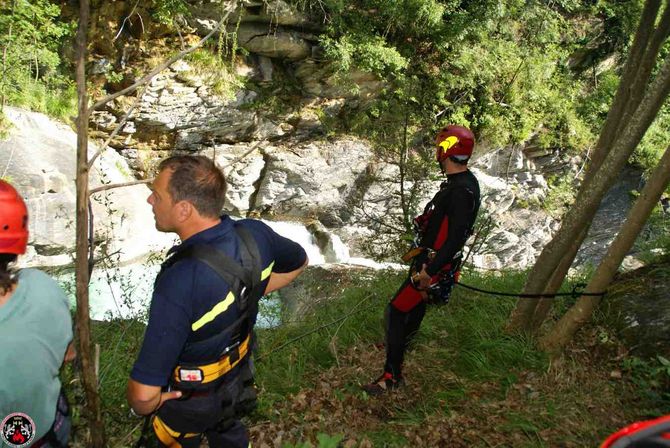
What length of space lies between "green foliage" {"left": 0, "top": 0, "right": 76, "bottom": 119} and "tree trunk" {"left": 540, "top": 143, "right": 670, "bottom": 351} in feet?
37.6

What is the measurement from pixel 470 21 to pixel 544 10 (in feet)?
12.1

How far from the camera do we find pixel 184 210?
1.80 m

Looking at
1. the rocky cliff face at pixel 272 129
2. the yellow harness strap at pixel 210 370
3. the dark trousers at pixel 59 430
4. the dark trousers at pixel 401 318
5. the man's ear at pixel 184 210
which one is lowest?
the rocky cliff face at pixel 272 129

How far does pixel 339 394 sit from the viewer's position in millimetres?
3555

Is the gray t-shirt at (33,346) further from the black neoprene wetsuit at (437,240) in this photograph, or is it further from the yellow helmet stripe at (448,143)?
the yellow helmet stripe at (448,143)

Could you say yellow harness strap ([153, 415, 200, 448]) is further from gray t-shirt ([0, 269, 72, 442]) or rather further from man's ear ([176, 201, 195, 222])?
man's ear ([176, 201, 195, 222])

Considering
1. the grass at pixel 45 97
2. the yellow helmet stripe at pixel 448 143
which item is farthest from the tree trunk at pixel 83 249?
the grass at pixel 45 97

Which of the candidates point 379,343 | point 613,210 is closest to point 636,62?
point 379,343

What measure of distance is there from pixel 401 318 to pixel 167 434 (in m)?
1.84

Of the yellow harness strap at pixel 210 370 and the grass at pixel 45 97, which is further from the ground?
the yellow harness strap at pixel 210 370

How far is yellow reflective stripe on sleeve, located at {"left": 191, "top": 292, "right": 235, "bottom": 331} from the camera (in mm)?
1742

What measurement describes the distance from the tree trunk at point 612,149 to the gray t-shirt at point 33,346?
A: 3.17 metres

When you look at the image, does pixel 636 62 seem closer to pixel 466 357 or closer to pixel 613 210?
pixel 466 357

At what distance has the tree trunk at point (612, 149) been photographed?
114 inches
